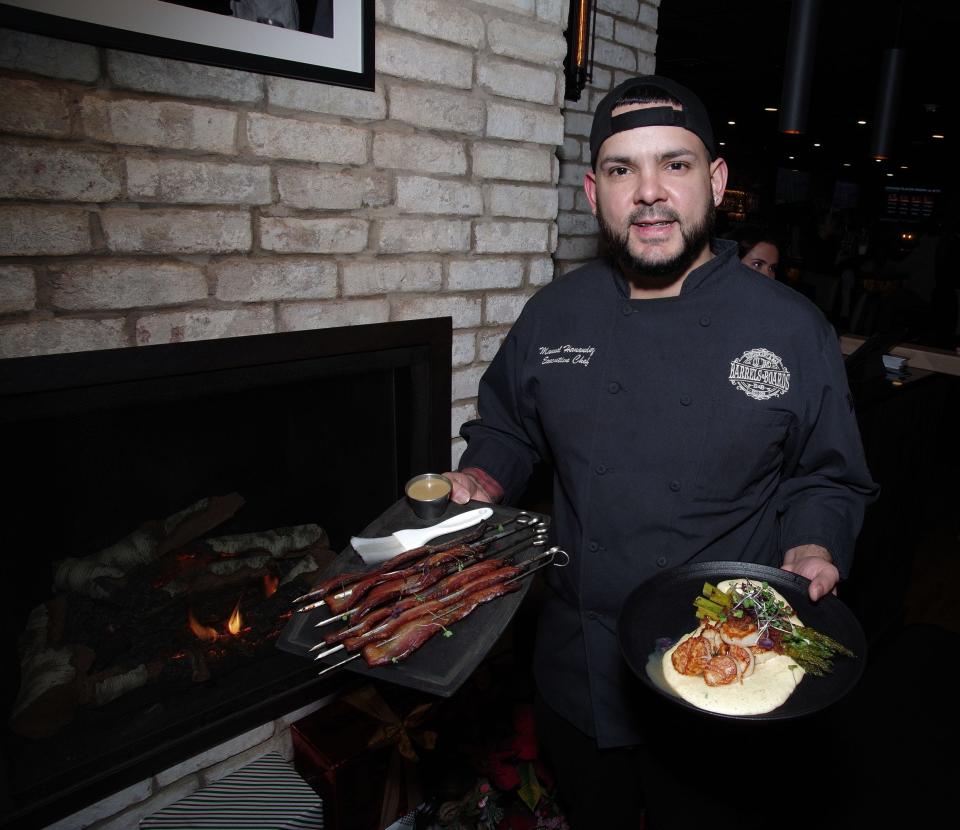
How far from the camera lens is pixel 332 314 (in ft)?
6.37

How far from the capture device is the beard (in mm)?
1783

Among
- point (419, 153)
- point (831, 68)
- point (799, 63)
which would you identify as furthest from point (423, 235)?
point (831, 68)

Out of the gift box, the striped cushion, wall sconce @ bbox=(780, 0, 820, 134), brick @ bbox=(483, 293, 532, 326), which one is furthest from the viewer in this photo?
wall sconce @ bbox=(780, 0, 820, 134)

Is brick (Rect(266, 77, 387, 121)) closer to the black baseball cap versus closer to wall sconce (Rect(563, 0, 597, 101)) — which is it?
the black baseball cap

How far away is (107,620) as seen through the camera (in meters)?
1.96

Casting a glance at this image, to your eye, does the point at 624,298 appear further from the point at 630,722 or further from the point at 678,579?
the point at 630,722

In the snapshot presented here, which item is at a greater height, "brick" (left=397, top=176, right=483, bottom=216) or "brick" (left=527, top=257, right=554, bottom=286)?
"brick" (left=397, top=176, right=483, bottom=216)

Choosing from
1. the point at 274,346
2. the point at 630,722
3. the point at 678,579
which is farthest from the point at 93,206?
the point at 630,722

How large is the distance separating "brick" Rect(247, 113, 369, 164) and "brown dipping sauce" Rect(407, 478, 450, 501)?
883mm

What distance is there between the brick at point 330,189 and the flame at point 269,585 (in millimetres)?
1153

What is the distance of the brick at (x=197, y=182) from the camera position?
1.55m

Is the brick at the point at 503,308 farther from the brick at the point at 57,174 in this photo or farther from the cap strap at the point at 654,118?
the brick at the point at 57,174

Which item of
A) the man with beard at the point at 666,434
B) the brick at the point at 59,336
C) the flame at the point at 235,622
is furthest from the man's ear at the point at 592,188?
the flame at the point at 235,622

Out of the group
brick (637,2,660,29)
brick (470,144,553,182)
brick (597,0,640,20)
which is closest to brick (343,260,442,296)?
brick (470,144,553,182)
